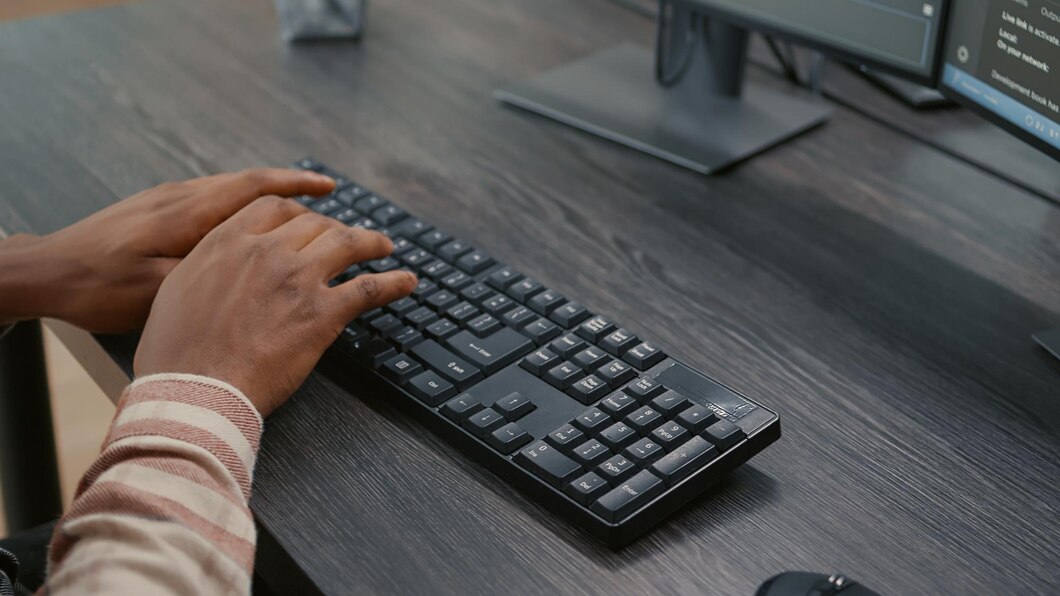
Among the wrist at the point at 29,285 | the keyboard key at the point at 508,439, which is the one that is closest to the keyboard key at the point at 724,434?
the keyboard key at the point at 508,439

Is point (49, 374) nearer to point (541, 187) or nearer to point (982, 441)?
point (541, 187)

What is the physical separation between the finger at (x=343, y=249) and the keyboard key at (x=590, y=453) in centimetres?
23

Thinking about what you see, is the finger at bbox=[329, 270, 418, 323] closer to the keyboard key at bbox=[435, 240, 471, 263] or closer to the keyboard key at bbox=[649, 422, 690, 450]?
the keyboard key at bbox=[435, 240, 471, 263]

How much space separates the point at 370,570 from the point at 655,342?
282mm

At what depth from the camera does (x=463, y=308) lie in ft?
2.53

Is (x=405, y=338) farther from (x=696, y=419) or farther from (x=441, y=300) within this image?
(x=696, y=419)

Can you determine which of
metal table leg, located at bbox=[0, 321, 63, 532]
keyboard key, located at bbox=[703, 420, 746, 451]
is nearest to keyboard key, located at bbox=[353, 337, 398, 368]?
keyboard key, located at bbox=[703, 420, 746, 451]

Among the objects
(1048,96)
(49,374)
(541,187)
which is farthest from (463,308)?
(49,374)

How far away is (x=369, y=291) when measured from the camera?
0.75m

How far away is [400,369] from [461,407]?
0.06 m

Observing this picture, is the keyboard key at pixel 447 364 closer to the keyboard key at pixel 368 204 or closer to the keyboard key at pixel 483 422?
the keyboard key at pixel 483 422

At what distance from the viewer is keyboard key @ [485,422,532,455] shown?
2.16 ft

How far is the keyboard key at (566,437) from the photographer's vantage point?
0.65 meters

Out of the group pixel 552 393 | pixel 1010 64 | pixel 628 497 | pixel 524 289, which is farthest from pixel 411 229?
pixel 1010 64
